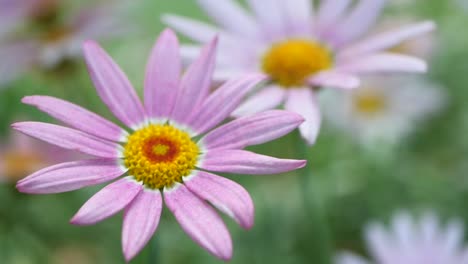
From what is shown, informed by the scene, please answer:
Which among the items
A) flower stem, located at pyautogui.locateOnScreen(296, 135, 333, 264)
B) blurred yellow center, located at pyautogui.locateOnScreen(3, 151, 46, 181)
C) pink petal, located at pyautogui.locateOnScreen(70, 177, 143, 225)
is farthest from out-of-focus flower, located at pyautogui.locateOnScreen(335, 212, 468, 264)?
blurred yellow center, located at pyautogui.locateOnScreen(3, 151, 46, 181)

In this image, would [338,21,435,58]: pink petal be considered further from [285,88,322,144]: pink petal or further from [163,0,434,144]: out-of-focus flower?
[285,88,322,144]: pink petal

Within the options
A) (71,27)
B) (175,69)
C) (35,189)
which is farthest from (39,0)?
(35,189)

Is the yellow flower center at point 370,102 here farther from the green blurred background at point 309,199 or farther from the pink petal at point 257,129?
the pink petal at point 257,129

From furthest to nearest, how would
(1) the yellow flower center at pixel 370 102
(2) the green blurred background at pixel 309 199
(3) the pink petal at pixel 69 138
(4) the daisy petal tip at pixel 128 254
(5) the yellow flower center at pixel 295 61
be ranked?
(1) the yellow flower center at pixel 370 102, (2) the green blurred background at pixel 309 199, (5) the yellow flower center at pixel 295 61, (3) the pink petal at pixel 69 138, (4) the daisy petal tip at pixel 128 254

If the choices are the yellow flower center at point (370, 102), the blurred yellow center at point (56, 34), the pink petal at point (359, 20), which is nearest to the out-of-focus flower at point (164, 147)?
the pink petal at point (359, 20)

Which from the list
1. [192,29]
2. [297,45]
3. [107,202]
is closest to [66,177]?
[107,202]

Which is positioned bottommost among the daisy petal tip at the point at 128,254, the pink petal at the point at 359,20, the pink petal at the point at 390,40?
the daisy petal tip at the point at 128,254
